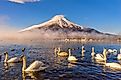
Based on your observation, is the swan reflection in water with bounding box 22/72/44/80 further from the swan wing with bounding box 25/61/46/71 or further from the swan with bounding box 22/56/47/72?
the swan wing with bounding box 25/61/46/71

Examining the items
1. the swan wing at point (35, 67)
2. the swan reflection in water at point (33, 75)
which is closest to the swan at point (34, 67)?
the swan wing at point (35, 67)

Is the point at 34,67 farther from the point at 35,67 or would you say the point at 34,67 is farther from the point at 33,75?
the point at 33,75

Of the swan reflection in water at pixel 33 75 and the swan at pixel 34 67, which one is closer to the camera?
the swan reflection in water at pixel 33 75

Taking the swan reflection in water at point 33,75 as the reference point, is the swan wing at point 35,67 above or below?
above

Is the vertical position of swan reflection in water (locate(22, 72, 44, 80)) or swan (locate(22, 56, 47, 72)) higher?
swan (locate(22, 56, 47, 72))

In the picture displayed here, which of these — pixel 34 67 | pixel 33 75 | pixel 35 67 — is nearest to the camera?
pixel 33 75

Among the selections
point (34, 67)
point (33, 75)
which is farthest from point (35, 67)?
point (33, 75)

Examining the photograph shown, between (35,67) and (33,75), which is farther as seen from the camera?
(35,67)

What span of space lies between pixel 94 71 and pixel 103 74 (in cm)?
256

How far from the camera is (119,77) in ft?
114

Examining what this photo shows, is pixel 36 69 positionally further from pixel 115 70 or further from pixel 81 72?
pixel 115 70

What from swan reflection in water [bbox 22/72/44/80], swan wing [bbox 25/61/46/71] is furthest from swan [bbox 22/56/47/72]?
swan reflection in water [bbox 22/72/44/80]

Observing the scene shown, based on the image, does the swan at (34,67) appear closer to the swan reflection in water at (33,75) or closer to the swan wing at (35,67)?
the swan wing at (35,67)

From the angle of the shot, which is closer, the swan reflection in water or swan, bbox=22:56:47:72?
the swan reflection in water
